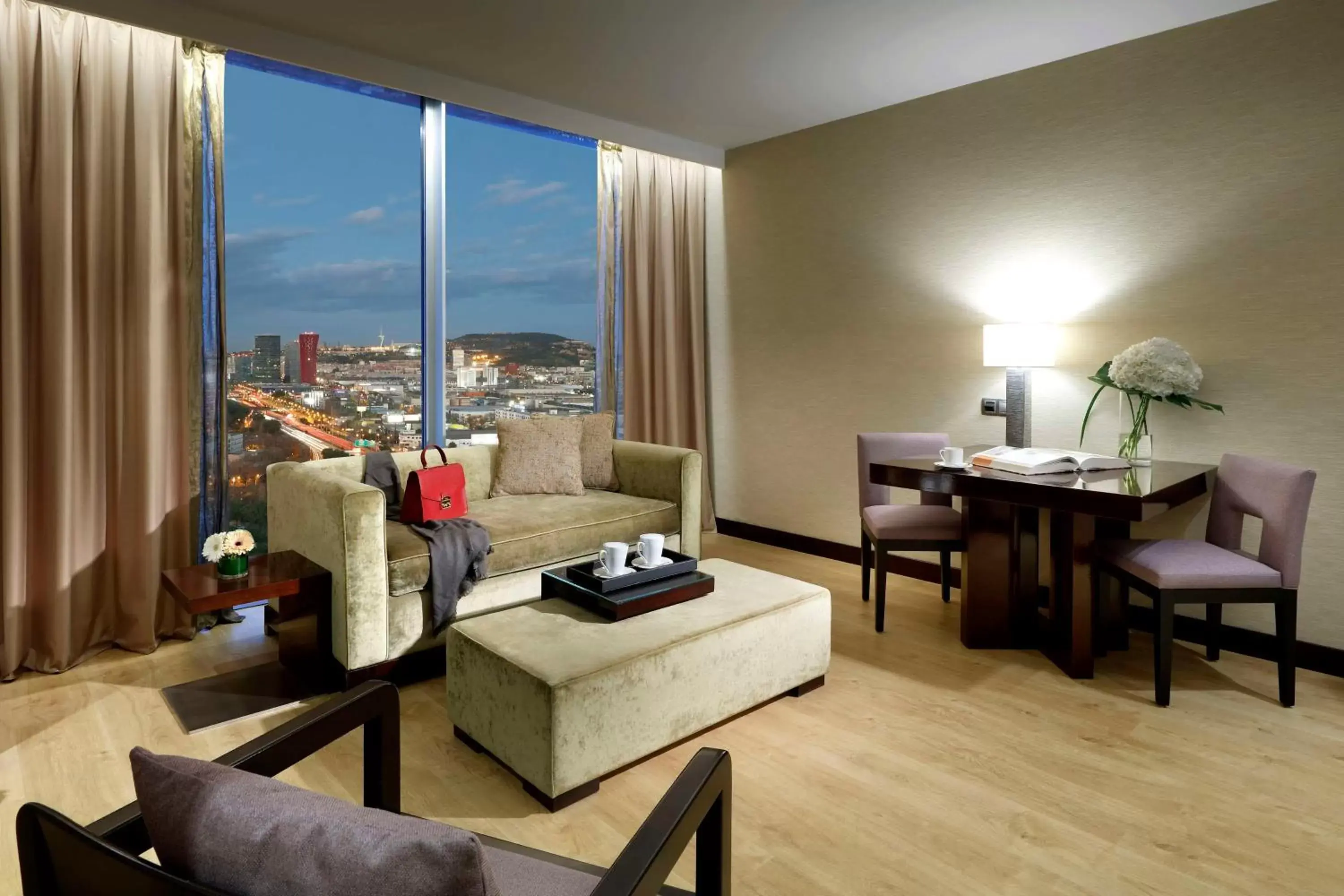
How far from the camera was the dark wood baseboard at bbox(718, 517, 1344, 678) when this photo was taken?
3.16 m

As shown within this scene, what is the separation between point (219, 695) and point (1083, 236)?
4154 mm

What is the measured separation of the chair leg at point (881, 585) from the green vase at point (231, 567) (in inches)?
103

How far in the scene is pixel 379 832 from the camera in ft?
2.58

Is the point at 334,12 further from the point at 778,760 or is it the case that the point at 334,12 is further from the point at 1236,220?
the point at 1236,220

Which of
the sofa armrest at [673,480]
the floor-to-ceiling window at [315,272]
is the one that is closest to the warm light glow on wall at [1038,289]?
the sofa armrest at [673,480]

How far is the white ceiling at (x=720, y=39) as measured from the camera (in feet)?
10.5

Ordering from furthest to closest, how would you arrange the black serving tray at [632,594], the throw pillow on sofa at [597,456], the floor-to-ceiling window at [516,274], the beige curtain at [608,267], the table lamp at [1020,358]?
the beige curtain at [608,267]
the floor-to-ceiling window at [516,274]
the throw pillow on sofa at [597,456]
the table lamp at [1020,358]
the black serving tray at [632,594]

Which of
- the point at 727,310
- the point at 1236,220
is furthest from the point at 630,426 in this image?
the point at 1236,220

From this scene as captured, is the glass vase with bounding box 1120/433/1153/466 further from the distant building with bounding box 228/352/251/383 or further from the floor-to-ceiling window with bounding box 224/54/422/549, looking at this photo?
the distant building with bounding box 228/352/251/383

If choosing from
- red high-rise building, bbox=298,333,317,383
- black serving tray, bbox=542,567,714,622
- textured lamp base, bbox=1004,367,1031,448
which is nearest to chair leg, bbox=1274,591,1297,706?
textured lamp base, bbox=1004,367,1031,448

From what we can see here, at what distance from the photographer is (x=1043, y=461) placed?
3.04m

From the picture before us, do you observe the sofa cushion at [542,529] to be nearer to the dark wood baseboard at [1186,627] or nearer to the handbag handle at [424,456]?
the handbag handle at [424,456]

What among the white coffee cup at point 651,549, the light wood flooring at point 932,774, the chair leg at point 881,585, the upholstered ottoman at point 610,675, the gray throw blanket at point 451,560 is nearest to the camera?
the light wood flooring at point 932,774

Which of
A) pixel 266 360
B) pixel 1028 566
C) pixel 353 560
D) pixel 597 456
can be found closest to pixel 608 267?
pixel 597 456
